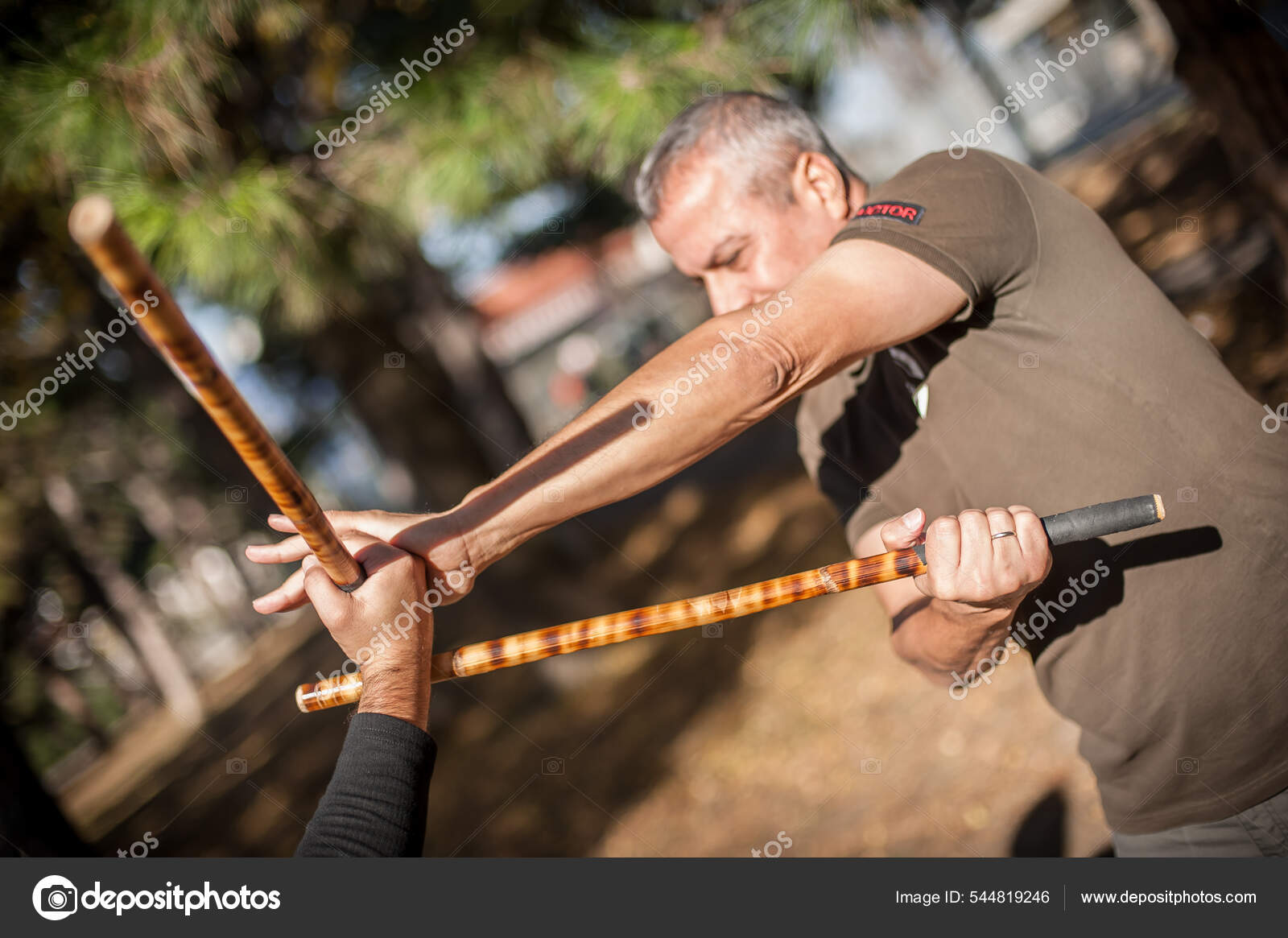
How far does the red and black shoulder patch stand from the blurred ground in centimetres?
308

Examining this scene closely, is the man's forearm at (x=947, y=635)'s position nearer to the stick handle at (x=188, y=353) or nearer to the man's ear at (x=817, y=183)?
the man's ear at (x=817, y=183)

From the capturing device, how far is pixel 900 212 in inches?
55.5

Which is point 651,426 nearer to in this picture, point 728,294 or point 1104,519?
point 1104,519

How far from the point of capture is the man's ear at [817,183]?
1.94 meters

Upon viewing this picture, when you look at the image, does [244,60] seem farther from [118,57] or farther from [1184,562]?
[1184,562]

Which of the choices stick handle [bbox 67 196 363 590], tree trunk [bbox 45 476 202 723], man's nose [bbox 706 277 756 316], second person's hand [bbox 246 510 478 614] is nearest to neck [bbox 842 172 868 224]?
man's nose [bbox 706 277 756 316]

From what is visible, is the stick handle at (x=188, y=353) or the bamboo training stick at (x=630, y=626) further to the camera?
the bamboo training stick at (x=630, y=626)

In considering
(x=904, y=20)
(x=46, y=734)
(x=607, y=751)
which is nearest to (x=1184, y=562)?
(x=904, y=20)

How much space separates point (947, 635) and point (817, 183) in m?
1.06

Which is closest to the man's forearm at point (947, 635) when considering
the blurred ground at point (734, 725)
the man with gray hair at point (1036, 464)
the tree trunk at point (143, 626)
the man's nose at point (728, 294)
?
the man with gray hair at point (1036, 464)

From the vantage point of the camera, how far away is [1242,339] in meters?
6.44

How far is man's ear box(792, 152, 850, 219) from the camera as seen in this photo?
194 centimetres
